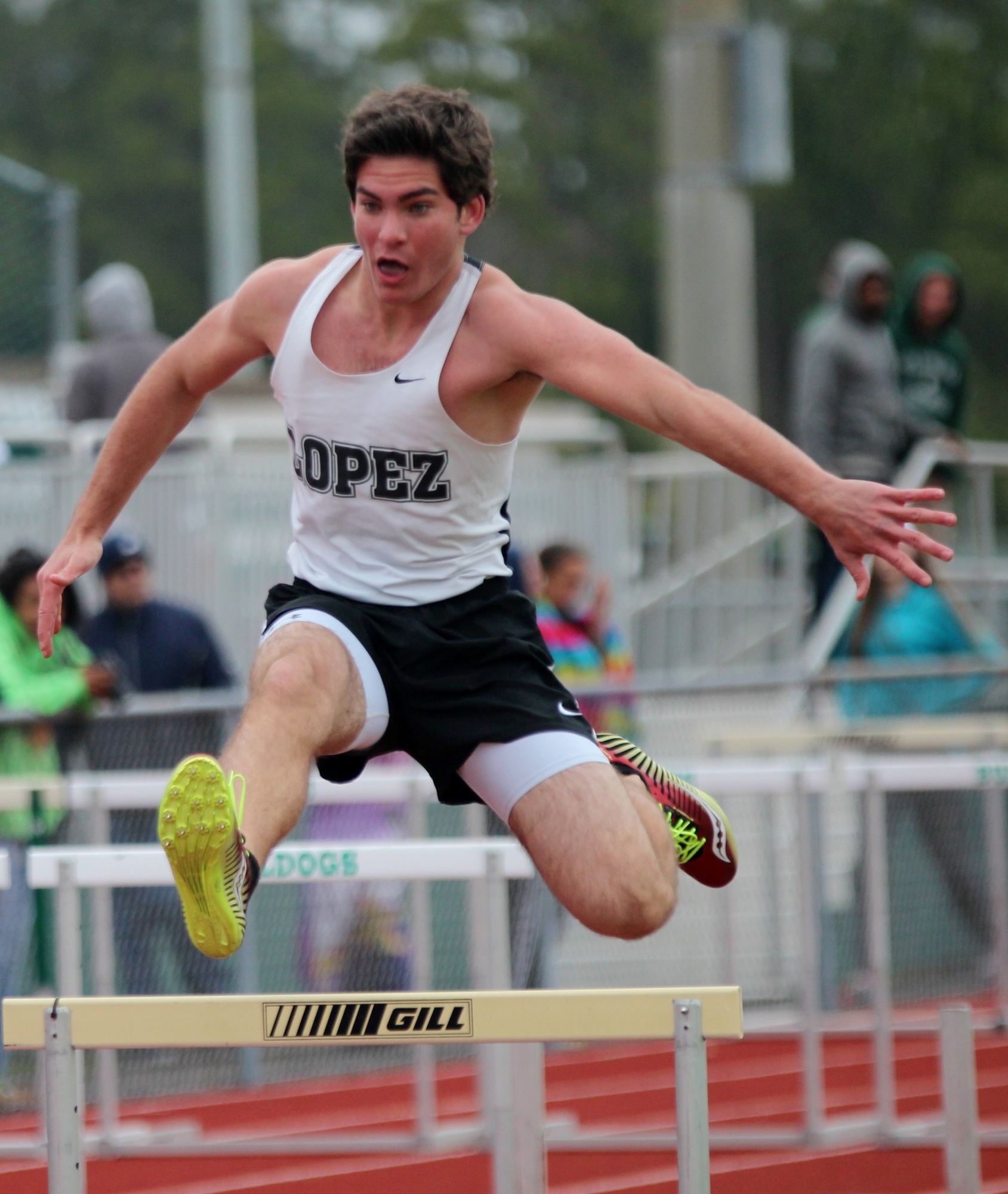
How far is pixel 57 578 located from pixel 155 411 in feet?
1.57

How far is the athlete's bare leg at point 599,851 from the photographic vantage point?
395cm

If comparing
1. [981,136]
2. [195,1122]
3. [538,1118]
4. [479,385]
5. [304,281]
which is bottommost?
[195,1122]

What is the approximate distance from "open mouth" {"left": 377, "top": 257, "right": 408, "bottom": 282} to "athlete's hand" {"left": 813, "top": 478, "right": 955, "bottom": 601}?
3.41ft

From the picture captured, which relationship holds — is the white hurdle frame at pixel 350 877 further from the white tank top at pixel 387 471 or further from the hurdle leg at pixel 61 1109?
the hurdle leg at pixel 61 1109

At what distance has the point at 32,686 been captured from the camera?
6539mm

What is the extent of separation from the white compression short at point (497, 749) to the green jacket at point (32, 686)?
2.41 metres

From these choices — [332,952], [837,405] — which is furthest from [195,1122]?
[837,405]

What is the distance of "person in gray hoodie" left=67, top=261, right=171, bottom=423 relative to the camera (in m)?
8.38

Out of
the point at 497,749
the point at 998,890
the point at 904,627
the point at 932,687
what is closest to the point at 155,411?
the point at 497,749

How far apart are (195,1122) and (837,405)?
4773 millimetres

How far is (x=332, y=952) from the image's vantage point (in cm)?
621

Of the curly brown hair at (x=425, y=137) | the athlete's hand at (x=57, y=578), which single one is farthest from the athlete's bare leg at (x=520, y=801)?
the curly brown hair at (x=425, y=137)

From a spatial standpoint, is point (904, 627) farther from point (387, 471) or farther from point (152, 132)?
point (152, 132)

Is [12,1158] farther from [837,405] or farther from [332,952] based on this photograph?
[837,405]
